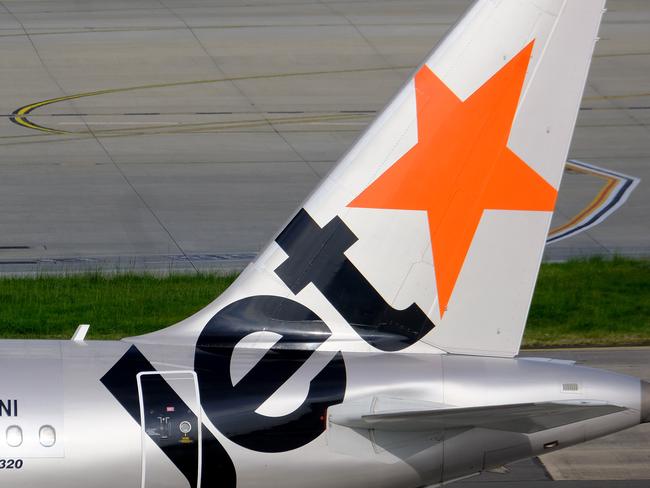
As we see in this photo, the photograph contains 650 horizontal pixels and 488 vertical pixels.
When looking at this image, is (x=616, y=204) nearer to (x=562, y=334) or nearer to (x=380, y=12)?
(x=562, y=334)

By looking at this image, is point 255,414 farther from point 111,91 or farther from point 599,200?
point 111,91

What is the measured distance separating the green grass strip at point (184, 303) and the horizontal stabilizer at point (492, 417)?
37.6 feet

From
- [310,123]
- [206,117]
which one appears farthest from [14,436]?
[206,117]

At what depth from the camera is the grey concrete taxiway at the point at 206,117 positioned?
28875 millimetres

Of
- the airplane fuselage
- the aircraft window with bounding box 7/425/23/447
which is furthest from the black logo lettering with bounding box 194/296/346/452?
the aircraft window with bounding box 7/425/23/447

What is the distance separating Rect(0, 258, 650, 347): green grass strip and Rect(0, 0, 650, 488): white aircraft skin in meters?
10.8

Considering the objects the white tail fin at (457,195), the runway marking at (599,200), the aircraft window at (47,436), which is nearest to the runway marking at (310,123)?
the runway marking at (599,200)

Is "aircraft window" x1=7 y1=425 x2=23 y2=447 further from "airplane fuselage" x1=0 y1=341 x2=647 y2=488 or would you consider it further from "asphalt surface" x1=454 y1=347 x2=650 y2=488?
"asphalt surface" x1=454 y1=347 x2=650 y2=488

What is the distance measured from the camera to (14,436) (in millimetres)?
9484

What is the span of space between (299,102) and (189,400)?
30363mm

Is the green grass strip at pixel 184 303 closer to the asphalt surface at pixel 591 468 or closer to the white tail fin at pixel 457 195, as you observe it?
the asphalt surface at pixel 591 468

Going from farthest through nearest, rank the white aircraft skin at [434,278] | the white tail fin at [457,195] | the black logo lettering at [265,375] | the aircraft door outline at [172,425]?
the white tail fin at [457,195] → the white aircraft skin at [434,278] → the black logo lettering at [265,375] → the aircraft door outline at [172,425]

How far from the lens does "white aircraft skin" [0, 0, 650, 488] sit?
10.2 m

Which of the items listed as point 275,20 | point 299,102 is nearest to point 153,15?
point 275,20
